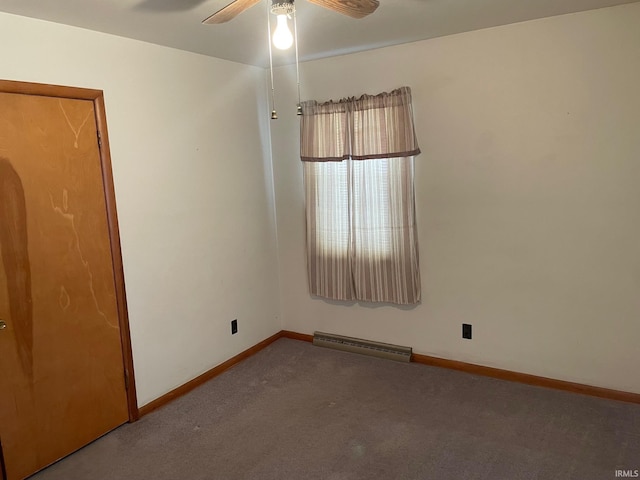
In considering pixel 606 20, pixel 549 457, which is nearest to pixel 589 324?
pixel 549 457

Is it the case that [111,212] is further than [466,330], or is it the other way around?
[466,330]

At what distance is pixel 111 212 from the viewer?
2.77m

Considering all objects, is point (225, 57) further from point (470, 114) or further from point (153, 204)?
point (470, 114)

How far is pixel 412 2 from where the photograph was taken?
94.5 inches

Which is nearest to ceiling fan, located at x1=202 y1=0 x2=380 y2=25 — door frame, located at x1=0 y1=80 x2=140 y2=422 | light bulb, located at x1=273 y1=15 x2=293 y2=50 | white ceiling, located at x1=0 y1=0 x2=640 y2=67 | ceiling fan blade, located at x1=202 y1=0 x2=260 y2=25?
ceiling fan blade, located at x1=202 y1=0 x2=260 y2=25

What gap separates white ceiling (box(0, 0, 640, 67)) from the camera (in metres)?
2.27

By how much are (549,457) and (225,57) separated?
3.26 meters

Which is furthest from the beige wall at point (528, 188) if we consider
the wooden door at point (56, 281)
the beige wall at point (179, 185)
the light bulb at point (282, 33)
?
the wooden door at point (56, 281)

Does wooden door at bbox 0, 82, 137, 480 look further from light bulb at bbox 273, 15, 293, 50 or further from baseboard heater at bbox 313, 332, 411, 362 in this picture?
baseboard heater at bbox 313, 332, 411, 362

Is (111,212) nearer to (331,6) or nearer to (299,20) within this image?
(299,20)

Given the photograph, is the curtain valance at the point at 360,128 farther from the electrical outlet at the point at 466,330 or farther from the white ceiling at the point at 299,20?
the electrical outlet at the point at 466,330

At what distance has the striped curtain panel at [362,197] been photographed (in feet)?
11.1

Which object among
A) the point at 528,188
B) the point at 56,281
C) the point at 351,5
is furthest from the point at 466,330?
the point at 56,281

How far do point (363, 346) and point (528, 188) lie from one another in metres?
1.74
